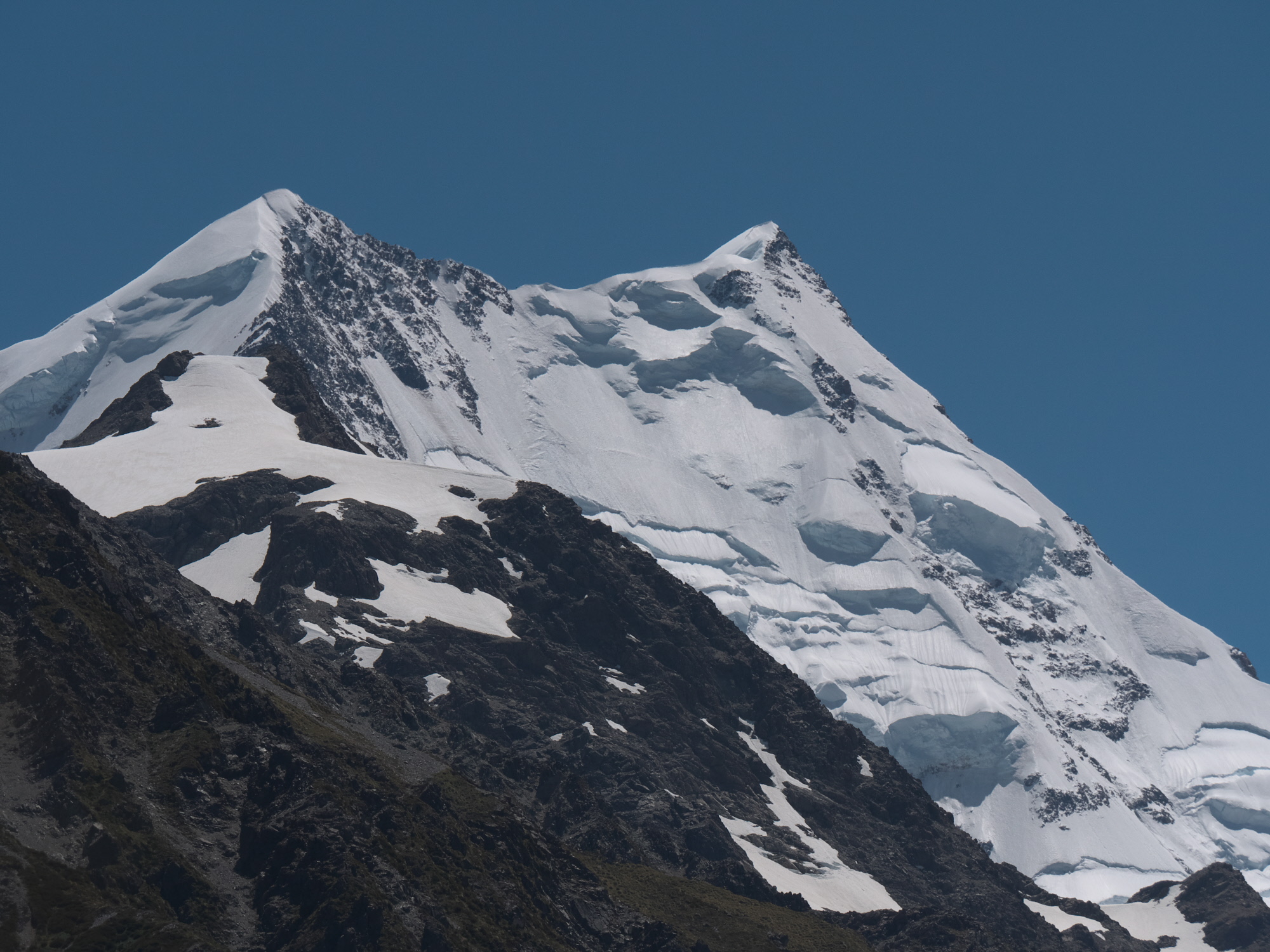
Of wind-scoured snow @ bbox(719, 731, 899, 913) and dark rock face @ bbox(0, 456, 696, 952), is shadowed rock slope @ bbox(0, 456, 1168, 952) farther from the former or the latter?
wind-scoured snow @ bbox(719, 731, 899, 913)

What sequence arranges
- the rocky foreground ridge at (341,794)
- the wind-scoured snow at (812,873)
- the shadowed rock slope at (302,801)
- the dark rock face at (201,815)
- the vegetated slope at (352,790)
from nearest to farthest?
the dark rock face at (201,815) < the shadowed rock slope at (302,801) < the rocky foreground ridge at (341,794) < the vegetated slope at (352,790) < the wind-scoured snow at (812,873)

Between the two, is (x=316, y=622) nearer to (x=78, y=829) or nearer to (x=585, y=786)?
(x=585, y=786)

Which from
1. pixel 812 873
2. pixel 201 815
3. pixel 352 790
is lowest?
pixel 201 815

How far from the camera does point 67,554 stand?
12431cm

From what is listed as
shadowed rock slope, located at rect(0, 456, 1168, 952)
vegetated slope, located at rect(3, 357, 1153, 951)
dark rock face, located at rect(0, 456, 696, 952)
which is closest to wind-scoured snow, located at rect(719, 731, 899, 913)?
Result: vegetated slope, located at rect(3, 357, 1153, 951)

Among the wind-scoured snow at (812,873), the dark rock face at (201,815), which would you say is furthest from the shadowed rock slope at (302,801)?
the wind-scoured snow at (812,873)

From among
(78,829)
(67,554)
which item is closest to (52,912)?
(78,829)

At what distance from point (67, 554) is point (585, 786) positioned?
5703 centimetres

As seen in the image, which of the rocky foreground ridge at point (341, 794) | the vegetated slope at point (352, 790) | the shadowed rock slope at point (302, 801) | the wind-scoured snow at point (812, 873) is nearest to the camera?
the shadowed rock slope at point (302, 801)

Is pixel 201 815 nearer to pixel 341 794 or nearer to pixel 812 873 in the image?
pixel 341 794

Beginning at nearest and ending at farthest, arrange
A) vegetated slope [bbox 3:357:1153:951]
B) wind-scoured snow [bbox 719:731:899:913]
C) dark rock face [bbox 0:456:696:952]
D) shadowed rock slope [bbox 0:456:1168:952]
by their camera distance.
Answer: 1. dark rock face [bbox 0:456:696:952]
2. shadowed rock slope [bbox 0:456:1168:952]
3. vegetated slope [bbox 3:357:1153:951]
4. wind-scoured snow [bbox 719:731:899:913]

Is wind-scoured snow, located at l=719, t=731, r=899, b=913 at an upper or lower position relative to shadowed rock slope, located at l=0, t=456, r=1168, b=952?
upper

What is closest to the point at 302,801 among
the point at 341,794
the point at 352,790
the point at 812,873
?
the point at 341,794

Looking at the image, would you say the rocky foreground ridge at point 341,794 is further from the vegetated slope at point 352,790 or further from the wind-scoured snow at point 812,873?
the wind-scoured snow at point 812,873
